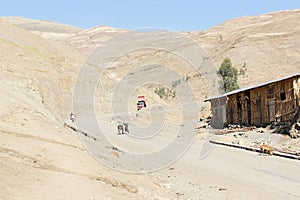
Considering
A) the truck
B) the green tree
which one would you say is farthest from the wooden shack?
the green tree

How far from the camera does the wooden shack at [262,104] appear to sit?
3306cm

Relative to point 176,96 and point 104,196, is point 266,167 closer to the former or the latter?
point 104,196

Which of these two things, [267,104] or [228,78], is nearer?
[267,104]

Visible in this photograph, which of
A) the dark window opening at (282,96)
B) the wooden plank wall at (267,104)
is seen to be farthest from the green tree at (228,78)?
the dark window opening at (282,96)

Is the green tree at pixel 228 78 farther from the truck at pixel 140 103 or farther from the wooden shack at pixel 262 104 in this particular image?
the wooden shack at pixel 262 104

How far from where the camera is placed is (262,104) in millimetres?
37250

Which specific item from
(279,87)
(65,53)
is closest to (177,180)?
(279,87)

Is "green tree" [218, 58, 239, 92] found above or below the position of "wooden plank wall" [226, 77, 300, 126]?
above

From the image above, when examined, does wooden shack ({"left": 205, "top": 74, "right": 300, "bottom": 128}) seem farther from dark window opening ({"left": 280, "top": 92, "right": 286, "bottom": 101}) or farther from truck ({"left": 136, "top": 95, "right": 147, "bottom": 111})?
truck ({"left": 136, "top": 95, "right": 147, "bottom": 111})

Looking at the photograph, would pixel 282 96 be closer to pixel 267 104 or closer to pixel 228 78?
pixel 267 104

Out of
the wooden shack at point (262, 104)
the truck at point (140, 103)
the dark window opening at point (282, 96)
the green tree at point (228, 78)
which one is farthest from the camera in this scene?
the green tree at point (228, 78)

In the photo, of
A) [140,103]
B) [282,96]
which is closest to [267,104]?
[282,96]

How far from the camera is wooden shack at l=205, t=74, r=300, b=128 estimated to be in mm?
33062

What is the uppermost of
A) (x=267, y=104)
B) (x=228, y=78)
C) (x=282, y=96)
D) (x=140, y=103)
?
(x=228, y=78)
